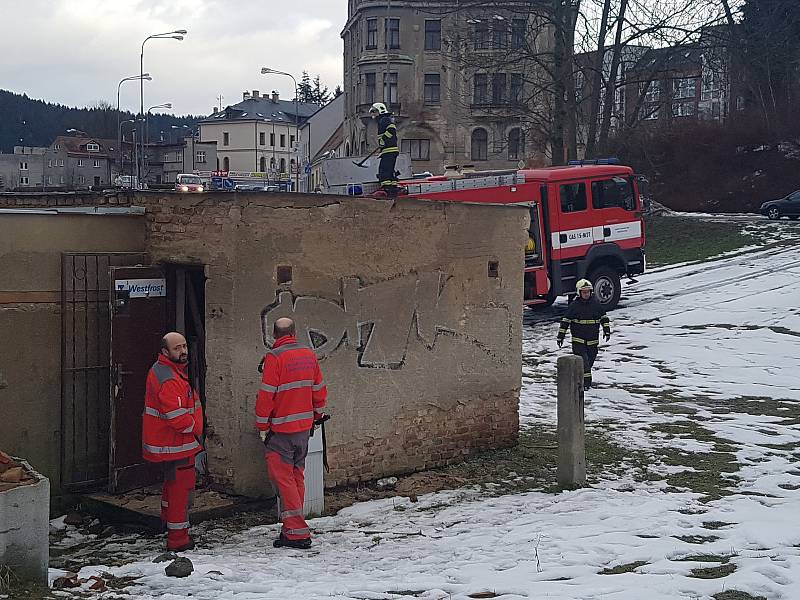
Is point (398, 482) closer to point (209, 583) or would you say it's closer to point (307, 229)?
point (307, 229)

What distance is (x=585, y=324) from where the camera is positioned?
1294 centimetres

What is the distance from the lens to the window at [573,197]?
59.1ft

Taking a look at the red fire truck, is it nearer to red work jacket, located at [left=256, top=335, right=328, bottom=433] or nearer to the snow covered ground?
the snow covered ground

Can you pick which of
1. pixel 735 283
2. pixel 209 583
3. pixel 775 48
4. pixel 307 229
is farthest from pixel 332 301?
pixel 775 48

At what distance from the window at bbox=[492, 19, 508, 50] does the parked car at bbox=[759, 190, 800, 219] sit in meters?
12.1

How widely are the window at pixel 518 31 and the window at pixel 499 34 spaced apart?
25cm

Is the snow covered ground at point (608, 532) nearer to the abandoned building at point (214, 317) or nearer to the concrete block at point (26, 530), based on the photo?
the concrete block at point (26, 530)

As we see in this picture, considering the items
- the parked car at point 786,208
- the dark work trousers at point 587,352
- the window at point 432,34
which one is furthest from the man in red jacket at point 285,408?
the window at point 432,34

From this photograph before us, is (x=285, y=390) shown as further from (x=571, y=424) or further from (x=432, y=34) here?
(x=432, y=34)

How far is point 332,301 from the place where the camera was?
838cm

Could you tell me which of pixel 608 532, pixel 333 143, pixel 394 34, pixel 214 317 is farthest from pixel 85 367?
pixel 333 143

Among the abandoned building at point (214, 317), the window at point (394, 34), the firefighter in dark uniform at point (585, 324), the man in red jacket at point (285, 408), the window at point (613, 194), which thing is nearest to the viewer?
the man in red jacket at point (285, 408)

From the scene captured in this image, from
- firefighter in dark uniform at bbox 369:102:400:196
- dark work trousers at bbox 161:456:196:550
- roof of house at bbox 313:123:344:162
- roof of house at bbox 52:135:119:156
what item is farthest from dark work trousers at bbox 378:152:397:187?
roof of house at bbox 52:135:119:156

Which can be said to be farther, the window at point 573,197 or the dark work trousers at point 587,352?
the window at point 573,197
